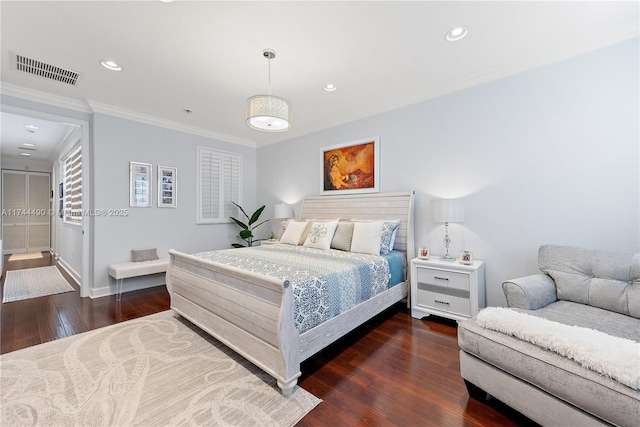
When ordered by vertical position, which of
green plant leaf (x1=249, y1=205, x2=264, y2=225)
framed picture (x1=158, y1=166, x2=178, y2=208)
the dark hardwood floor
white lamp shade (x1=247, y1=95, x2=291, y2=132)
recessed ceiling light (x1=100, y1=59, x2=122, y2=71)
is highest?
recessed ceiling light (x1=100, y1=59, x2=122, y2=71)

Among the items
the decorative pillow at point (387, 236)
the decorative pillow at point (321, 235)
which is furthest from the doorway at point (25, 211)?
the decorative pillow at point (387, 236)

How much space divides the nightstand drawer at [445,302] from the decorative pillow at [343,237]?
1.01 metres

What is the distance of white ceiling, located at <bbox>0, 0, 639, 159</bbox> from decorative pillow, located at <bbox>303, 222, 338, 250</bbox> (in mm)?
1735

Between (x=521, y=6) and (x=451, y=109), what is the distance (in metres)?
1.26

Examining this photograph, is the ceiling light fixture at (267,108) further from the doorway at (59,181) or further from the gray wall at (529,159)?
the doorway at (59,181)

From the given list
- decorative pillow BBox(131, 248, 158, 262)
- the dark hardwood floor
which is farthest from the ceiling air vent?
the dark hardwood floor

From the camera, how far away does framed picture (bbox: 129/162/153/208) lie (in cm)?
405

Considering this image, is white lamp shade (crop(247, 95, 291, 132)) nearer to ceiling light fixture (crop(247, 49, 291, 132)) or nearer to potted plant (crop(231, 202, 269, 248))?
ceiling light fixture (crop(247, 49, 291, 132))

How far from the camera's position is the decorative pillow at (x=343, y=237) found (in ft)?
11.0

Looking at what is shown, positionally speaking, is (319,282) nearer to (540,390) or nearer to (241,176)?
(540,390)

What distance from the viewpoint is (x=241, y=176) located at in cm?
551

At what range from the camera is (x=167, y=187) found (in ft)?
14.6

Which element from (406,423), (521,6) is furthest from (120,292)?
(521,6)

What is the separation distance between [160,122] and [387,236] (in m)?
4.03
